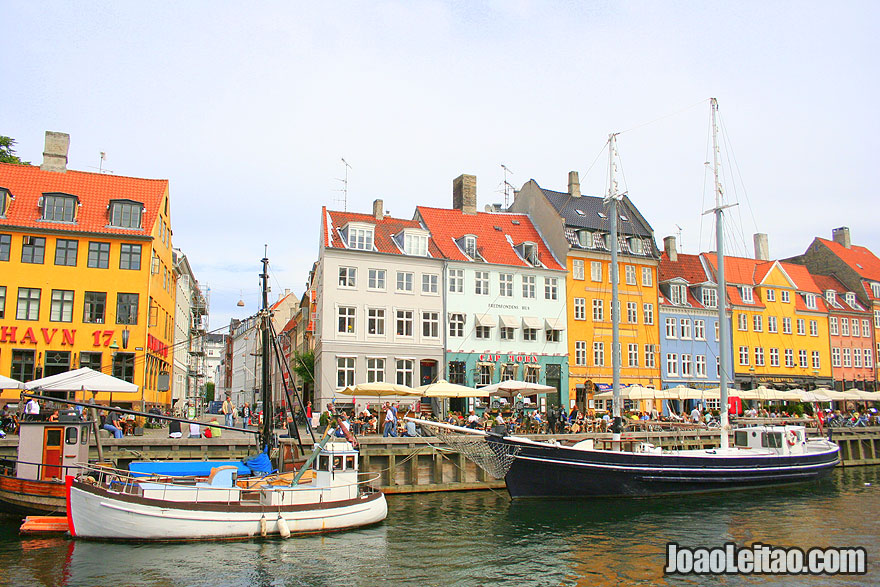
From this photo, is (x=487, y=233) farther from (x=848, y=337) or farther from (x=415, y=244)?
(x=848, y=337)

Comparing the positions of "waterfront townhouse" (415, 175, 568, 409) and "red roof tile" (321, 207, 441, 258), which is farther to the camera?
"waterfront townhouse" (415, 175, 568, 409)

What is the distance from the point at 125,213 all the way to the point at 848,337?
194 feet

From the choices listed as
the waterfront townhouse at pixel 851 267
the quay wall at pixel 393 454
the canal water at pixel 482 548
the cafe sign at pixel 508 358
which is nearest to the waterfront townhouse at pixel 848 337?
the waterfront townhouse at pixel 851 267

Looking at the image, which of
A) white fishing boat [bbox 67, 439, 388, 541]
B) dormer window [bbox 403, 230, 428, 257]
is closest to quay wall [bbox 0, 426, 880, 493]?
white fishing boat [bbox 67, 439, 388, 541]

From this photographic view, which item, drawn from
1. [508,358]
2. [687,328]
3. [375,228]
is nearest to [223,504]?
[375,228]

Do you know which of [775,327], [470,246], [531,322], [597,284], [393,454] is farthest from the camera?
[775,327]

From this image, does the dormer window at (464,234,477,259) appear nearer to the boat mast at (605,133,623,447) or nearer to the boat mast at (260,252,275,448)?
the boat mast at (605,133,623,447)

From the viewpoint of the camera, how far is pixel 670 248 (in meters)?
58.7

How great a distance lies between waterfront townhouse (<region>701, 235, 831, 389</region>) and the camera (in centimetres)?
5778

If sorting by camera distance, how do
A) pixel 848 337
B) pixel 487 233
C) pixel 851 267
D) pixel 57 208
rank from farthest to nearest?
pixel 851 267 < pixel 848 337 < pixel 487 233 < pixel 57 208

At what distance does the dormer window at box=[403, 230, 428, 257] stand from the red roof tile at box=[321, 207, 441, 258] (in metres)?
0.56

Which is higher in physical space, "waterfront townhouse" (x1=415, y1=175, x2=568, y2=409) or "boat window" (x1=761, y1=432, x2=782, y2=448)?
"waterfront townhouse" (x1=415, y1=175, x2=568, y2=409)

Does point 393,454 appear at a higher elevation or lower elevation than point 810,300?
lower

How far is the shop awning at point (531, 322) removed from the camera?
46.9 m
